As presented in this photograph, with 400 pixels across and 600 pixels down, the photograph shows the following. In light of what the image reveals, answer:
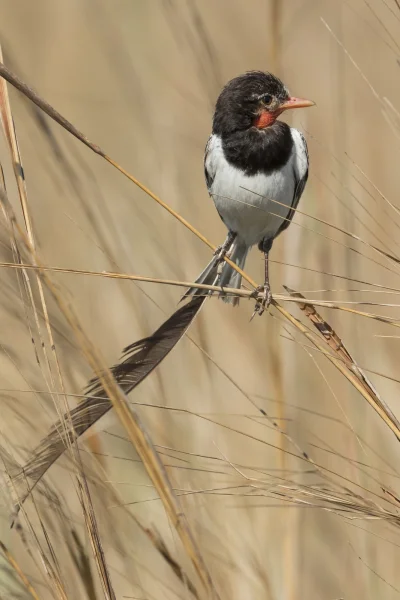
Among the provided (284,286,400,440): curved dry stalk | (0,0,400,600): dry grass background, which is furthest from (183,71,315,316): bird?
(284,286,400,440): curved dry stalk

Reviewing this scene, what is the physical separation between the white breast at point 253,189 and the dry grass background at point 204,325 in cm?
10

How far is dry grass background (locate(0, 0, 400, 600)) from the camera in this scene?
1404 millimetres

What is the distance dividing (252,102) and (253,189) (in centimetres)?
25

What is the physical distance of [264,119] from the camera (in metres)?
2.36

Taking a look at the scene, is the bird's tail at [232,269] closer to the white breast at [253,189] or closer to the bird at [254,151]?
the bird at [254,151]

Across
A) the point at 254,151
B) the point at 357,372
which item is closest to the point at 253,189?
the point at 254,151

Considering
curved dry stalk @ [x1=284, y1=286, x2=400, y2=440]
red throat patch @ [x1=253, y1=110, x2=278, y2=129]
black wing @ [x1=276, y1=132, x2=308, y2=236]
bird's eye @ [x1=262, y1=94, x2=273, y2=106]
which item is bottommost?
curved dry stalk @ [x1=284, y1=286, x2=400, y2=440]

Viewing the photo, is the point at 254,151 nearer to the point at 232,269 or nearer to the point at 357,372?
the point at 232,269

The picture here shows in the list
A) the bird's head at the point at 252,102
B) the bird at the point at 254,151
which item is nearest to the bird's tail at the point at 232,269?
the bird at the point at 254,151

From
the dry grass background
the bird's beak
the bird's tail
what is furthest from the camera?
the bird's tail

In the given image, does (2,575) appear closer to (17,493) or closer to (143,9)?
(17,493)

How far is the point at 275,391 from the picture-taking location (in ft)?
5.83

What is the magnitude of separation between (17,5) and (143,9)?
0.87 meters

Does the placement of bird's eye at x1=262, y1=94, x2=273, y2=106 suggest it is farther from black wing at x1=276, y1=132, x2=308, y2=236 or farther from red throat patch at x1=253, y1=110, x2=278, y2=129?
black wing at x1=276, y1=132, x2=308, y2=236
